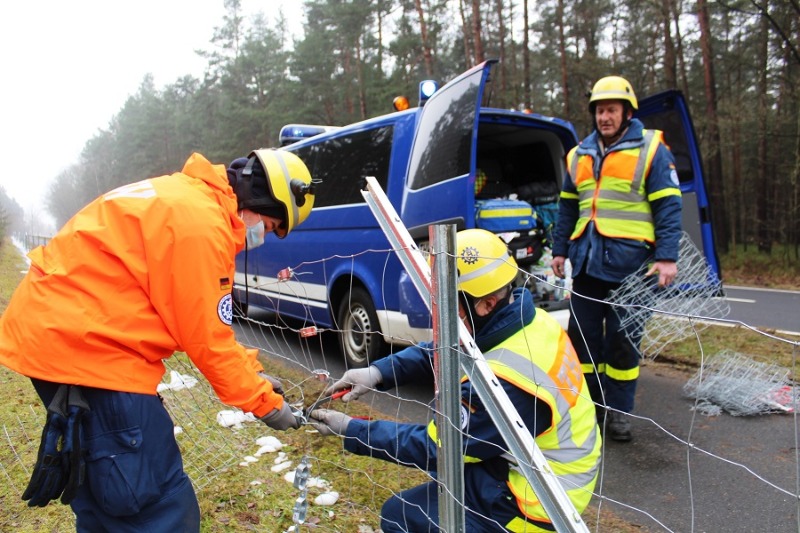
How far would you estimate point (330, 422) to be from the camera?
6.22 ft

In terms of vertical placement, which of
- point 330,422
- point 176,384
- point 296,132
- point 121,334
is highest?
point 296,132

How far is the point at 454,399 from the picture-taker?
152cm

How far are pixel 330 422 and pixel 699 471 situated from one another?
2.13m

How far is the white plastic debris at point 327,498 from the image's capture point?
101 inches

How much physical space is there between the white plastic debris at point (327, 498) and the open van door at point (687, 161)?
9.82ft

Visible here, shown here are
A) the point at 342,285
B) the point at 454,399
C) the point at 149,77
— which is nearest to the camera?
the point at 454,399

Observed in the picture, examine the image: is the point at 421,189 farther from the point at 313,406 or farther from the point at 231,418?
the point at 313,406

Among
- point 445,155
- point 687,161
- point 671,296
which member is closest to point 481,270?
point 445,155

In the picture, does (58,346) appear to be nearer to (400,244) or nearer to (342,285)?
(400,244)

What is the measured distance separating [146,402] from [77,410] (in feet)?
0.56

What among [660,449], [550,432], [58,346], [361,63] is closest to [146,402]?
Answer: [58,346]

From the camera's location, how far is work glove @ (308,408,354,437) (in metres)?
1.88

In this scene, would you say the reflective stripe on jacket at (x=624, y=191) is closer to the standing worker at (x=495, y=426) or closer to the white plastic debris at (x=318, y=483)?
the standing worker at (x=495, y=426)

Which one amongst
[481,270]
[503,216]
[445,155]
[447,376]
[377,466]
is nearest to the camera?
[447,376]
